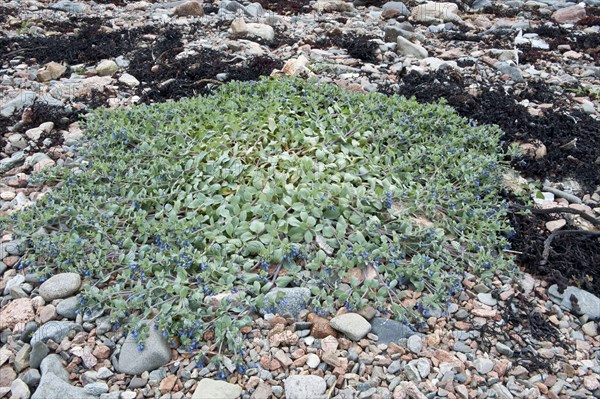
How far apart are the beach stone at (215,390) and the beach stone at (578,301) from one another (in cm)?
208

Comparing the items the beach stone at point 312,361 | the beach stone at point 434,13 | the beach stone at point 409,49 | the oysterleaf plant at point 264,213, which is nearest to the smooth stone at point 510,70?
the beach stone at point 409,49

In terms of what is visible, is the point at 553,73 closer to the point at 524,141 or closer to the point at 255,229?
the point at 524,141

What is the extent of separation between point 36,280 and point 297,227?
5.34 ft

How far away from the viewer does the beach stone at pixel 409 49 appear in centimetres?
785

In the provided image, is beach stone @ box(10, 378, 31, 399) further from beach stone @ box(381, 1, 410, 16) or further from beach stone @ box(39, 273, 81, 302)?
beach stone @ box(381, 1, 410, 16)

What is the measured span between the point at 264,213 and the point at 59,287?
4.25 feet

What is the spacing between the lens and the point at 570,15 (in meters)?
10.7

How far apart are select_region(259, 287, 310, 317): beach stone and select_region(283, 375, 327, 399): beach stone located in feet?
1.54

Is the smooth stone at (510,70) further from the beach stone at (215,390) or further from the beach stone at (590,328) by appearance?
the beach stone at (215,390)

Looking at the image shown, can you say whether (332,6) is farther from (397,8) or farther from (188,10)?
(188,10)

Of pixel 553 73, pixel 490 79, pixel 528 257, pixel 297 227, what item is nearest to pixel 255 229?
pixel 297 227

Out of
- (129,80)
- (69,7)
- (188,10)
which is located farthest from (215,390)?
(69,7)

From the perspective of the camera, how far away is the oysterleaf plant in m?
3.32

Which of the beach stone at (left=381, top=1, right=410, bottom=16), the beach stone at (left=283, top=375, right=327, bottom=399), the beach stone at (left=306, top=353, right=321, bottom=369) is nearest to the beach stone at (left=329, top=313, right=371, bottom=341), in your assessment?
the beach stone at (left=306, top=353, right=321, bottom=369)
